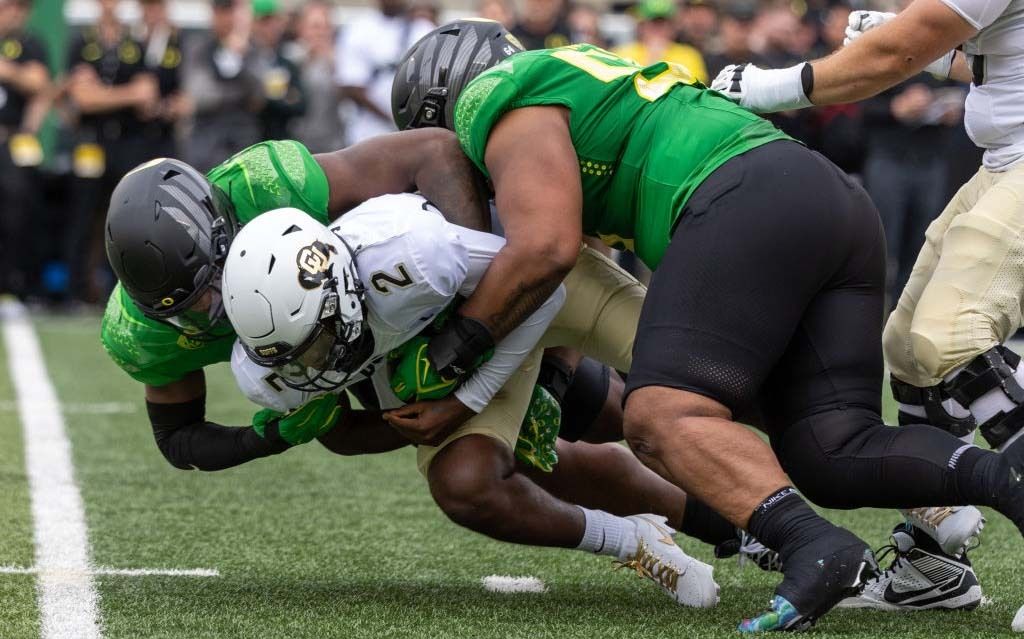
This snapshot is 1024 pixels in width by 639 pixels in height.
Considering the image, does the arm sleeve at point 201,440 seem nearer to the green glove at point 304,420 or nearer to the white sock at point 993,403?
the green glove at point 304,420

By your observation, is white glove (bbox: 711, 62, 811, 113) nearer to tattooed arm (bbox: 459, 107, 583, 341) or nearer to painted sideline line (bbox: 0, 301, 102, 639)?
tattooed arm (bbox: 459, 107, 583, 341)

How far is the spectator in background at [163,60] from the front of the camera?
11.1 m

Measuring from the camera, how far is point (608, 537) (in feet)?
12.9

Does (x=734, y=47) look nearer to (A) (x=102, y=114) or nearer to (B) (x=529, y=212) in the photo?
(A) (x=102, y=114)

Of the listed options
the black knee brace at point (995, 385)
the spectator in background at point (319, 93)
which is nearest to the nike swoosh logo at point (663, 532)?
the black knee brace at point (995, 385)

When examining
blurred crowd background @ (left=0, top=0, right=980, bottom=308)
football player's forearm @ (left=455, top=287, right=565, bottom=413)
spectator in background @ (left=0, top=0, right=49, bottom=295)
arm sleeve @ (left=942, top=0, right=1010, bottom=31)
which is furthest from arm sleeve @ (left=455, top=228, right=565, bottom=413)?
spectator in background @ (left=0, top=0, right=49, bottom=295)

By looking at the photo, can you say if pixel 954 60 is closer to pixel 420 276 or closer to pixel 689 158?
pixel 689 158

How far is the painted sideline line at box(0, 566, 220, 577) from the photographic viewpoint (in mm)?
4020

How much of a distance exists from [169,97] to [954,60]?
813 centimetres

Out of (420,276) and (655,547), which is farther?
(655,547)

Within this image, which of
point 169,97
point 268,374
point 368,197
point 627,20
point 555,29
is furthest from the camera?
A: point 627,20

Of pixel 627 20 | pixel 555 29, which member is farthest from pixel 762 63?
pixel 627 20

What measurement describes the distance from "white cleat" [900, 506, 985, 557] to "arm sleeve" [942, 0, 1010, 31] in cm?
114

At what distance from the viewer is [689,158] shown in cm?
355
